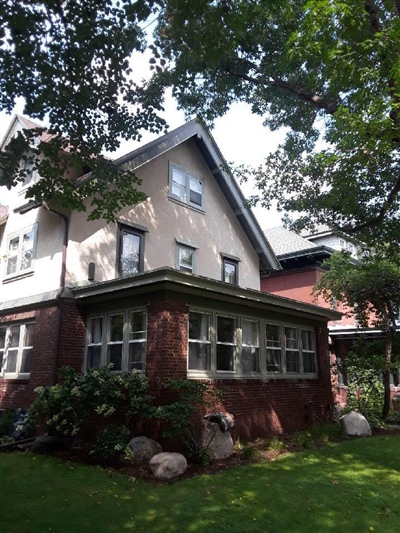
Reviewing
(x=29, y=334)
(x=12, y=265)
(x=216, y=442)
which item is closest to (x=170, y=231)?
(x=12, y=265)

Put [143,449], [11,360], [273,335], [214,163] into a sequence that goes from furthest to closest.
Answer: [214,163] < [11,360] < [273,335] < [143,449]

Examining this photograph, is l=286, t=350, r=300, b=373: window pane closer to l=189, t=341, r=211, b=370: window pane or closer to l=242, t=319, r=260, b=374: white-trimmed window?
l=242, t=319, r=260, b=374: white-trimmed window

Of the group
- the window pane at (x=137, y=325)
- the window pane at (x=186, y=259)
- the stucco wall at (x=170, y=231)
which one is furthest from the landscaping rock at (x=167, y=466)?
the window pane at (x=186, y=259)

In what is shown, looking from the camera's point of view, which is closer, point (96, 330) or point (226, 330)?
point (226, 330)

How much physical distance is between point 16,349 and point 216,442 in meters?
6.92

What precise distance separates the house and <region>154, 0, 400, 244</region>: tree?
2823mm

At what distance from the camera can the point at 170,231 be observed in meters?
14.8

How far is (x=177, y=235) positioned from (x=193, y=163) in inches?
124

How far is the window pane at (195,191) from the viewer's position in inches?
631

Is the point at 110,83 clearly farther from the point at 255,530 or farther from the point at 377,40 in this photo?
the point at 255,530

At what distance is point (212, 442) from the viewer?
9234mm

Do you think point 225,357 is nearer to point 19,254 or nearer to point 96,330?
point 96,330

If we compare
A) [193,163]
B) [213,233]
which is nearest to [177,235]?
[213,233]

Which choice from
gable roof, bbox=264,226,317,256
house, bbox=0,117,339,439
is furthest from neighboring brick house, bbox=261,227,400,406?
house, bbox=0,117,339,439
